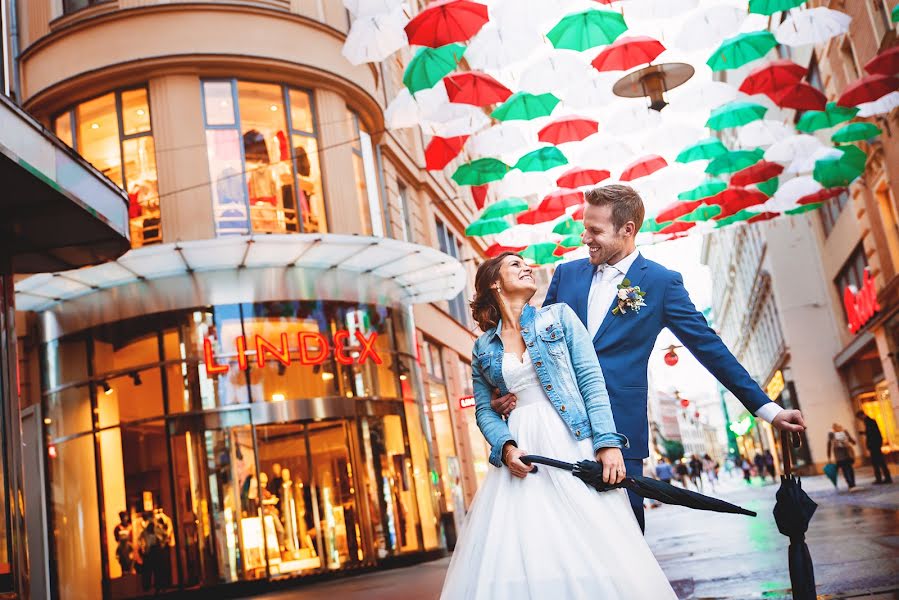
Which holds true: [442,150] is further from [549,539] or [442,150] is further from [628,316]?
[549,539]

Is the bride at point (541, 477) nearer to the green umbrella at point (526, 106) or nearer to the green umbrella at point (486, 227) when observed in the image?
the green umbrella at point (526, 106)

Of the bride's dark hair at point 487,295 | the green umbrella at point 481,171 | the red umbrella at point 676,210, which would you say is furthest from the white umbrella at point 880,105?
the bride's dark hair at point 487,295

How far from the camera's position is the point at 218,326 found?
51.9ft

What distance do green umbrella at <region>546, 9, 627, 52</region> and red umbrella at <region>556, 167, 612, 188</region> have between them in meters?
4.95

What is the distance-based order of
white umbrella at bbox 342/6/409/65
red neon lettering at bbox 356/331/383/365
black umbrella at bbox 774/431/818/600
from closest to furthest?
black umbrella at bbox 774/431/818/600
white umbrella at bbox 342/6/409/65
red neon lettering at bbox 356/331/383/365

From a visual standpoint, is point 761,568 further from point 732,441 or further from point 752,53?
point 732,441

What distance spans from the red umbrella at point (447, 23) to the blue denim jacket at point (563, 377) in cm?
814

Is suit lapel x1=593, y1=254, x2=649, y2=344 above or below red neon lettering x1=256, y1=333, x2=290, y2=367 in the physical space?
below

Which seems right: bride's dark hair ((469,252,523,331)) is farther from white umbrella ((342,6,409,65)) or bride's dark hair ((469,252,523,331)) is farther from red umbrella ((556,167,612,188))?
red umbrella ((556,167,612,188))

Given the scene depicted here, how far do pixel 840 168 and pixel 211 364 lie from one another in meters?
13.0

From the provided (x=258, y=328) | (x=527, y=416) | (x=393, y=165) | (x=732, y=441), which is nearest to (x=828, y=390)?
(x=393, y=165)

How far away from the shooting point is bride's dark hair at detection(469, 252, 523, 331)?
4246mm

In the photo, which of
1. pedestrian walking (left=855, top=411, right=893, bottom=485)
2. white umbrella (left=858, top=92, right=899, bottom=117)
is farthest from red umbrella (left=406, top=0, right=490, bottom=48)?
pedestrian walking (left=855, top=411, right=893, bottom=485)

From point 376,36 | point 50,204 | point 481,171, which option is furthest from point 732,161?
point 50,204
